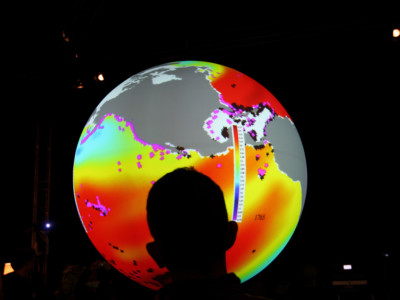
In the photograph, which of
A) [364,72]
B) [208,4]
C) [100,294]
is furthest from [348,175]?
[100,294]

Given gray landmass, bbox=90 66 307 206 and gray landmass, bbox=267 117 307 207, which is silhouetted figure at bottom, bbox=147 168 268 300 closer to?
gray landmass, bbox=90 66 307 206

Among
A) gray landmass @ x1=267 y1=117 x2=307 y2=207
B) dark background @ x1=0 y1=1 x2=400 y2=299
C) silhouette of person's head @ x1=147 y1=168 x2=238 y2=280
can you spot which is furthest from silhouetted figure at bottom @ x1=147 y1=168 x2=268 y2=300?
dark background @ x1=0 y1=1 x2=400 y2=299

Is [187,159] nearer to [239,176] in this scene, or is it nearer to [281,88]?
[239,176]

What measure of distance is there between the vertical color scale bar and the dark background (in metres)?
2.86

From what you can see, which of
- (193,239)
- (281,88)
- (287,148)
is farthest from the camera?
(281,88)

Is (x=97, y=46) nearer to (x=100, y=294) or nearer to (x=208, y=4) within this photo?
(x=208, y=4)

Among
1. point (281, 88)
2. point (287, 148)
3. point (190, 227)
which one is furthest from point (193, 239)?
point (281, 88)

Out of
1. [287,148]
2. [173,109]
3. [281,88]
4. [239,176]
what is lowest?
[239,176]

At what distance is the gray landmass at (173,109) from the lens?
1.40 m

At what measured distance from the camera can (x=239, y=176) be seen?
141 cm

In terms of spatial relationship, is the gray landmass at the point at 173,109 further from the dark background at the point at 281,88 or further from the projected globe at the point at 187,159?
the dark background at the point at 281,88

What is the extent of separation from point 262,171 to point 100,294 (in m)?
3.58

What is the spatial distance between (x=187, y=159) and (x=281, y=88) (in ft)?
12.3

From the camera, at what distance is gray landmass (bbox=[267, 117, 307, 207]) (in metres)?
1.54
